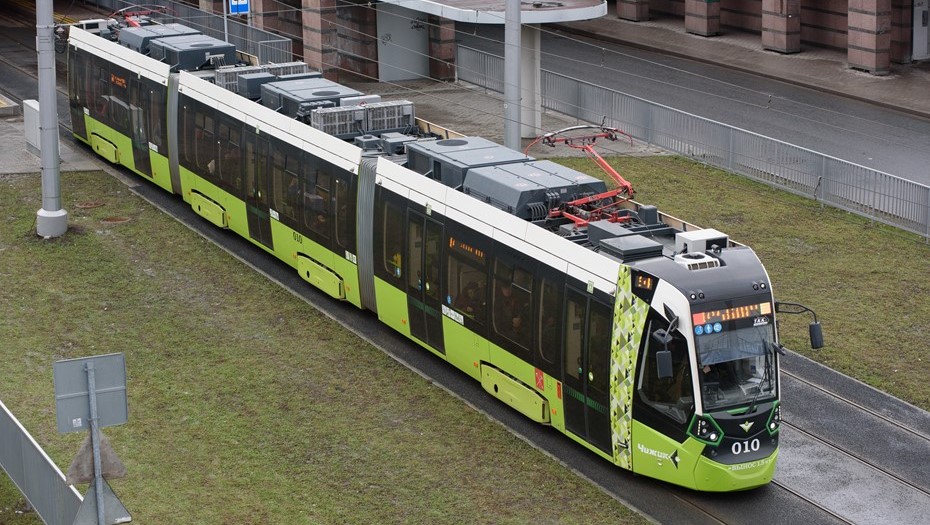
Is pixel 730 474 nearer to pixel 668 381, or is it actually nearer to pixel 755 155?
pixel 668 381

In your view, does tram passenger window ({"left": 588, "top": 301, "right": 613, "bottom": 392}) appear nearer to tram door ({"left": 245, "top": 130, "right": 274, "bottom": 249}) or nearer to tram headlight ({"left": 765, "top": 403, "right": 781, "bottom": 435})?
tram headlight ({"left": 765, "top": 403, "right": 781, "bottom": 435})

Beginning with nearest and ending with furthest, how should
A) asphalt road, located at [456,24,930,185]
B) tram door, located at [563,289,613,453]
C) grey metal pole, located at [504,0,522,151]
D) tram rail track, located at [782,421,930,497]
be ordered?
tram door, located at [563,289,613,453]
tram rail track, located at [782,421,930,497]
grey metal pole, located at [504,0,522,151]
asphalt road, located at [456,24,930,185]

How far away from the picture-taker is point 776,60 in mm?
44438

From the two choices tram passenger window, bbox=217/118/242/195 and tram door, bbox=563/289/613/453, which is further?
tram passenger window, bbox=217/118/242/195

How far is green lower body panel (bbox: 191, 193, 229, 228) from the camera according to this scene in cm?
2638

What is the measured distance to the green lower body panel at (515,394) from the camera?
1784cm

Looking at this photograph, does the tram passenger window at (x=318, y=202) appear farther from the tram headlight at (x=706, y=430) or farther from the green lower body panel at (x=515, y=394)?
the tram headlight at (x=706, y=430)

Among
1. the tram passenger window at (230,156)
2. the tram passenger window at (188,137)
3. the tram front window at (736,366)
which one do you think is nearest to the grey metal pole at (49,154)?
the tram passenger window at (188,137)

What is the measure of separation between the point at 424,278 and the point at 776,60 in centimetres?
2721

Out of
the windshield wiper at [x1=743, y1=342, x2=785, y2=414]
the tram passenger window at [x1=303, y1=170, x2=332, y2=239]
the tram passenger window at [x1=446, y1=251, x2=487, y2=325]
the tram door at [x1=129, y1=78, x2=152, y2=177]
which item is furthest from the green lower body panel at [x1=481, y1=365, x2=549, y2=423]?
the tram door at [x1=129, y1=78, x2=152, y2=177]

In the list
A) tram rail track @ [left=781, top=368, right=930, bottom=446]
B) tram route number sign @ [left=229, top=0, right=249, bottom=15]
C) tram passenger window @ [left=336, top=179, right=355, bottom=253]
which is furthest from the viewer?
tram route number sign @ [left=229, top=0, right=249, bottom=15]

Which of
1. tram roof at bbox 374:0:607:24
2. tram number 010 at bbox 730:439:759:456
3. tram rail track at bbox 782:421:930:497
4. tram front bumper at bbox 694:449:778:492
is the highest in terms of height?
tram roof at bbox 374:0:607:24

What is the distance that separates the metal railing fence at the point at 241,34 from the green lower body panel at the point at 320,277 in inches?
645

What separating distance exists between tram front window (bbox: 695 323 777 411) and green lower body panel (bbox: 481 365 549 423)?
106 inches
